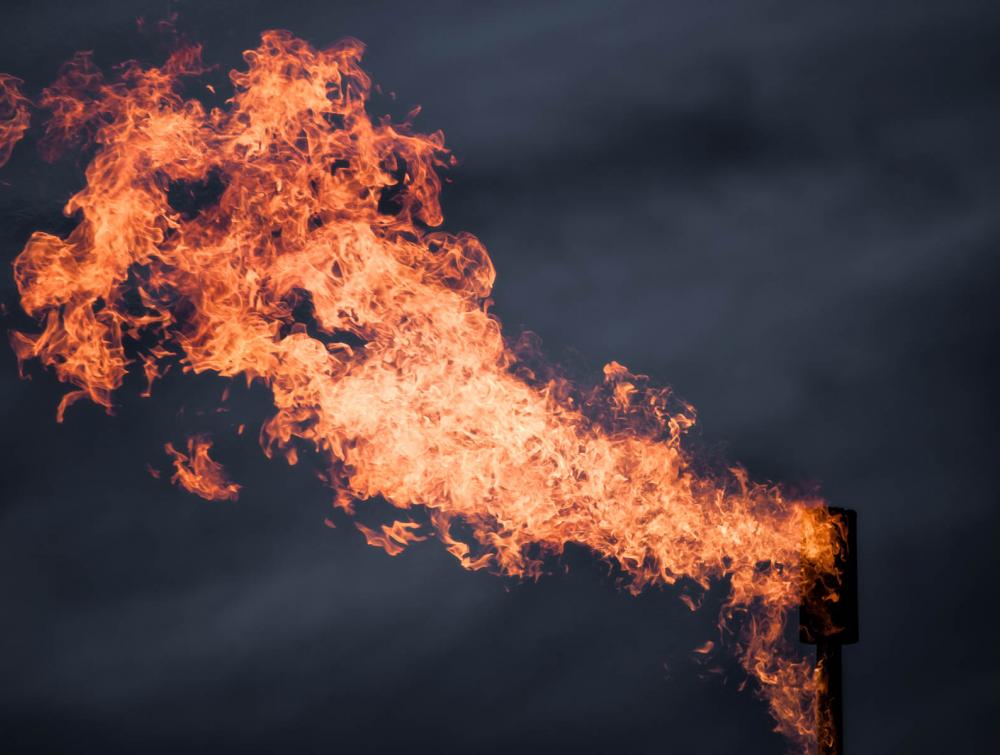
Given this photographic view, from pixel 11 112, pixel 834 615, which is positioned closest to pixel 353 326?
pixel 11 112

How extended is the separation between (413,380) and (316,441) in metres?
1.07

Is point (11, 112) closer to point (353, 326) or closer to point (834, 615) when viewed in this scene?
point (353, 326)

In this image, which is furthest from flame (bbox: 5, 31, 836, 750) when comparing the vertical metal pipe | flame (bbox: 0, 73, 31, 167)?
the vertical metal pipe

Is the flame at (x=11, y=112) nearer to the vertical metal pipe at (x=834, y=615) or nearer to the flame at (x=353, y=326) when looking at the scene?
the flame at (x=353, y=326)

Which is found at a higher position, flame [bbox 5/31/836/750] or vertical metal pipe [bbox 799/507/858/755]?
flame [bbox 5/31/836/750]

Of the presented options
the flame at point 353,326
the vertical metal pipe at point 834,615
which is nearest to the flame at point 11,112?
the flame at point 353,326

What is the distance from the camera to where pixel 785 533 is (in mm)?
9695

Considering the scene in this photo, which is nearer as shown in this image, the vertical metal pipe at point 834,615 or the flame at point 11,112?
the vertical metal pipe at point 834,615

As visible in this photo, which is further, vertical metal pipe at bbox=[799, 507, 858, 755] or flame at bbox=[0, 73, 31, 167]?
flame at bbox=[0, 73, 31, 167]

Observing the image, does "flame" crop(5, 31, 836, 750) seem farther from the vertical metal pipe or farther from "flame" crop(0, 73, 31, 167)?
the vertical metal pipe

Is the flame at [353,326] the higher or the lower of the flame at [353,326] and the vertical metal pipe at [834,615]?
the higher

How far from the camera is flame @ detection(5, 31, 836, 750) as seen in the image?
1040 centimetres

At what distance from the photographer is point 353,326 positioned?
10750 mm

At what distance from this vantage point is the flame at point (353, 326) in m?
10.4
